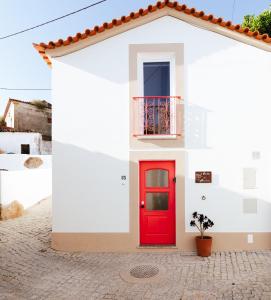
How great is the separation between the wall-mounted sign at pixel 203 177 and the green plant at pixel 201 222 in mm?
897

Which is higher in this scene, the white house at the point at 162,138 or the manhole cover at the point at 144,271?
the white house at the point at 162,138

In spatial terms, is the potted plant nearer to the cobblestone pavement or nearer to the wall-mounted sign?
the cobblestone pavement

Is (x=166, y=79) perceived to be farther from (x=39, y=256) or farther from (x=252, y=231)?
(x=39, y=256)

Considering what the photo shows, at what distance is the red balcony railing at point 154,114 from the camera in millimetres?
7699

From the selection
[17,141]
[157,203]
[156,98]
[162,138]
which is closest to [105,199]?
[157,203]

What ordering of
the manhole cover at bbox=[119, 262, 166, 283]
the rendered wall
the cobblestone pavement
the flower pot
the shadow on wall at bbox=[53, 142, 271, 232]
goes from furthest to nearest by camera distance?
the rendered wall → the shadow on wall at bbox=[53, 142, 271, 232] → the flower pot → the manhole cover at bbox=[119, 262, 166, 283] → the cobblestone pavement

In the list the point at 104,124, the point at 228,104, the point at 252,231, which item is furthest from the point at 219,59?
the point at 252,231

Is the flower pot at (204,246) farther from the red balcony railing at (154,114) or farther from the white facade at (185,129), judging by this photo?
the red balcony railing at (154,114)

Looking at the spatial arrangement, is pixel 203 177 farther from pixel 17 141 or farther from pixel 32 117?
pixel 32 117

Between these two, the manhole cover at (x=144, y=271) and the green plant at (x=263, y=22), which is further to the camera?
the green plant at (x=263, y=22)

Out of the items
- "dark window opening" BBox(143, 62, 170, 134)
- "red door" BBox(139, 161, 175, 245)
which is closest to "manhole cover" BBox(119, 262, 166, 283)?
"red door" BBox(139, 161, 175, 245)

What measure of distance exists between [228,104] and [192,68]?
142cm

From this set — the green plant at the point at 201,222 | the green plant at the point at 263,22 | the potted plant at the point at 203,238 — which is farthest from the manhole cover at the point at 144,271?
the green plant at the point at 263,22

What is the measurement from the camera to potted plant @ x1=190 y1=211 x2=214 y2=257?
7.15 m
